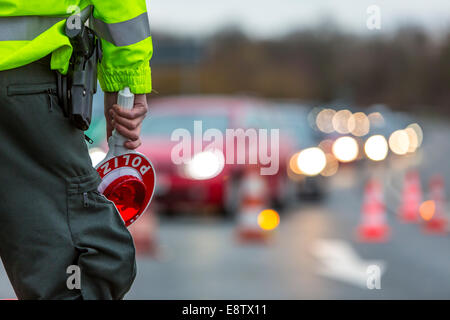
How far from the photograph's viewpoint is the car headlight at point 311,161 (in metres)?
14.6

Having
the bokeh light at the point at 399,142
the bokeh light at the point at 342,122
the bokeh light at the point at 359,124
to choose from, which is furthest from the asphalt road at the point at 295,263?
the bokeh light at the point at 399,142

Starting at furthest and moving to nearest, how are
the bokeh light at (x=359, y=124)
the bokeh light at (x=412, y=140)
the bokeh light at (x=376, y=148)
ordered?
the bokeh light at (x=412, y=140) → the bokeh light at (x=359, y=124) → the bokeh light at (x=376, y=148)

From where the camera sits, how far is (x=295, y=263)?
26.9 ft

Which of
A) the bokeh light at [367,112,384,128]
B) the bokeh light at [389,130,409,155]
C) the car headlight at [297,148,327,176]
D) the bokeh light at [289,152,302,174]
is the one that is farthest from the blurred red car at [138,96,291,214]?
the bokeh light at [367,112,384,128]

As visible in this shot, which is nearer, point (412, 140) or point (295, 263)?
point (295, 263)

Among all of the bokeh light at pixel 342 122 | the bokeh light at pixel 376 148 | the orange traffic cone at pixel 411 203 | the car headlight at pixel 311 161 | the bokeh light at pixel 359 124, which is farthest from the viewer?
the bokeh light at pixel 359 124

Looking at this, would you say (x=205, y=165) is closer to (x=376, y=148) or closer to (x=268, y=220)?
(x=268, y=220)

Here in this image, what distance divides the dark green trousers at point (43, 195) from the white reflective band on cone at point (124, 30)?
192 mm

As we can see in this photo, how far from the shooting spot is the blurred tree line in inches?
2442

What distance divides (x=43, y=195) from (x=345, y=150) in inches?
867

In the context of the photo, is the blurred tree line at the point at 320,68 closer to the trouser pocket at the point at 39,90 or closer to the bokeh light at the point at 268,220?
the bokeh light at the point at 268,220

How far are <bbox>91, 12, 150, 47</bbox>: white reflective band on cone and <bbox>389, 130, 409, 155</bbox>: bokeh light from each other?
29.7m

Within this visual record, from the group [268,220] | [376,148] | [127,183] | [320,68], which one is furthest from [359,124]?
[320,68]

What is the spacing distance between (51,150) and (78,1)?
0.38m
